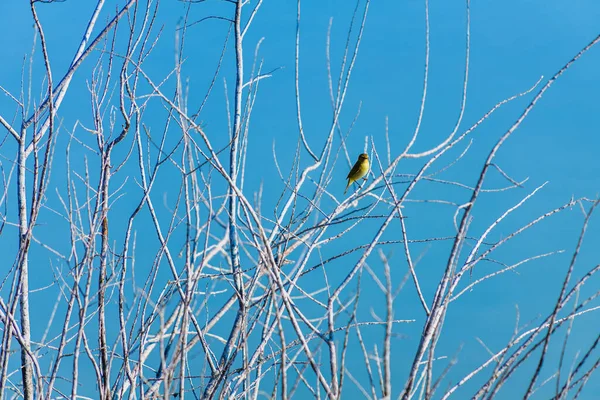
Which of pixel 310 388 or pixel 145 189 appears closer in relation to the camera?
pixel 310 388

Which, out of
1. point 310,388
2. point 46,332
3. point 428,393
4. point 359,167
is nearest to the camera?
point 428,393

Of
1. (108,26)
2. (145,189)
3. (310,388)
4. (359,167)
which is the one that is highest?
(359,167)

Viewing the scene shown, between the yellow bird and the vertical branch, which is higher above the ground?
the yellow bird

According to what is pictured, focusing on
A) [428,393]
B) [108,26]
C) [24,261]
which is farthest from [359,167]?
[428,393]

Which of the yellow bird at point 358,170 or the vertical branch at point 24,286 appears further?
the yellow bird at point 358,170

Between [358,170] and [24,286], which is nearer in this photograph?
[24,286]

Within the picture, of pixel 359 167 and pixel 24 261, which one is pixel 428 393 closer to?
pixel 24 261

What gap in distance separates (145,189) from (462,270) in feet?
3.74

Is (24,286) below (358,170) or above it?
below

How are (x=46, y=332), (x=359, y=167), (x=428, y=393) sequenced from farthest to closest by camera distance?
1. (x=359, y=167)
2. (x=46, y=332)
3. (x=428, y=393)

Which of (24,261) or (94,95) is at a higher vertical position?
(94,95)

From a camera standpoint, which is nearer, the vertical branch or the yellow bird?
the vertical branch

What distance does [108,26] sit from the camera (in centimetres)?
285

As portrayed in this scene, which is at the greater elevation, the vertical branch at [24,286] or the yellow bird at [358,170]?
the yellow bird at [358,170]
